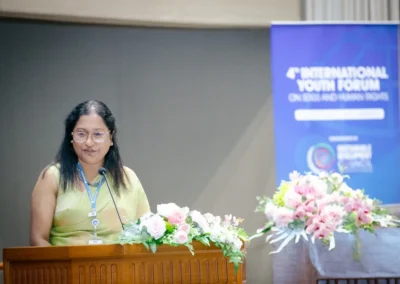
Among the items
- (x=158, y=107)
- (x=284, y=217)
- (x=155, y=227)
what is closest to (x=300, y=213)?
(x=284, y=217)

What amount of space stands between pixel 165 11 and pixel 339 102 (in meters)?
1.43

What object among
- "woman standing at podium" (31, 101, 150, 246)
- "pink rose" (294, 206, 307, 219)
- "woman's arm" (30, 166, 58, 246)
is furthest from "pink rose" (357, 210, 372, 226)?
→ "woman's arm" (30, 166, 58, 246)

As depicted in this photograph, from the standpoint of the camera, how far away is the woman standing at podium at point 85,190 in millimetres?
2850

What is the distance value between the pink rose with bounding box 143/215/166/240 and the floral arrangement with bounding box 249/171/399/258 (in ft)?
2.17

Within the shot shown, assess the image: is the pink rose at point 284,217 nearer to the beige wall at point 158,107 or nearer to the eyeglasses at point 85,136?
the eyeglasses at point 85,136

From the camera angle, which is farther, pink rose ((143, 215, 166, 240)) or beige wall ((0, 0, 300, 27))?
beige wall ((0, 0, 300, 27))

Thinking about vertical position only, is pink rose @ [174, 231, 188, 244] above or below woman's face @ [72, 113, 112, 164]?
below

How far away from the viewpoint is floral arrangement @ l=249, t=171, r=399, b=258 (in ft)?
9.30

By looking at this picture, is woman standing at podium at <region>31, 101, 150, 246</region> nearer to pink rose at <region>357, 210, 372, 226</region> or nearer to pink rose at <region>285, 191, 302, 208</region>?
pink rose at <region>285, 191, 302, 208</region>

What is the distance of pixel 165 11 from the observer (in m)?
5.00

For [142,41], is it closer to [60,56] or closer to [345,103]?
[60,56]

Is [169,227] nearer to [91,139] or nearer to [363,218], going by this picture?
[91,139]

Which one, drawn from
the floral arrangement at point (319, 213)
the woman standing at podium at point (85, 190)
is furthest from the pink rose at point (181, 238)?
the floral arrangement at point (319, 213)

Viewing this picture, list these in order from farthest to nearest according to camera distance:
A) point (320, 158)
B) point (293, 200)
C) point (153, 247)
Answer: point (320, 158), point (293, 200), point (153, 247)
